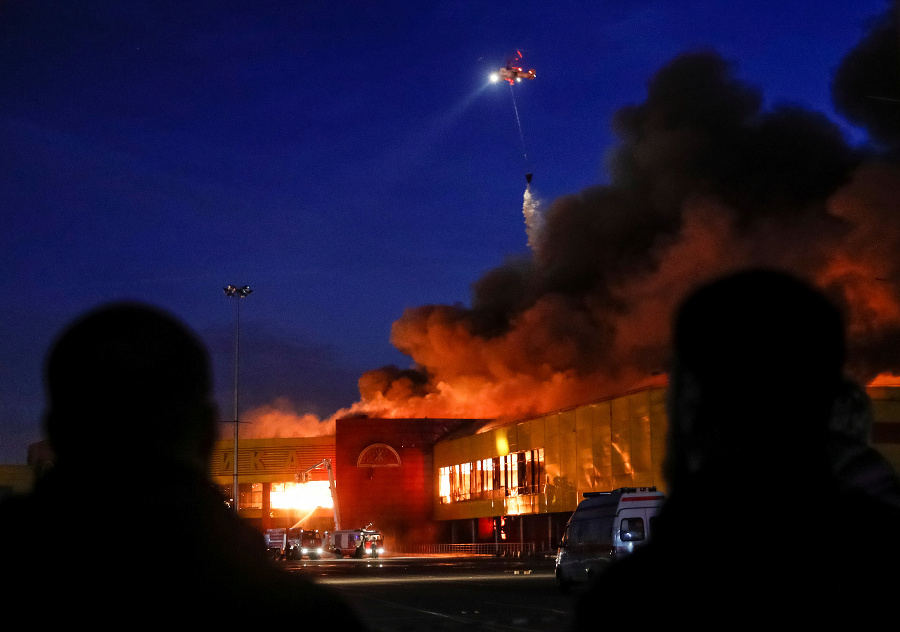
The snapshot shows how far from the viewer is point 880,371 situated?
58500mm

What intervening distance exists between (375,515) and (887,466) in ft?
236

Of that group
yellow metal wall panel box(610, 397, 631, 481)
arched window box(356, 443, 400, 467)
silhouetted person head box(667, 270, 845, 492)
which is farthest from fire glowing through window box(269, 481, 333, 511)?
silhouetted person head box(667, 270, 845, 492)

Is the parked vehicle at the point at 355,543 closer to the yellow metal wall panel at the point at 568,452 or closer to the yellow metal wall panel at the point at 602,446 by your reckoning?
the yellow metal wall panel at the point at 568,452

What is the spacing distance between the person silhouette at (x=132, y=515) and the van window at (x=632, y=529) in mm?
18898

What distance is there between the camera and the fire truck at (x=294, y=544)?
5162 cm

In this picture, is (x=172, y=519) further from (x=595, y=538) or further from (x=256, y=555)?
(x=595, y=538)

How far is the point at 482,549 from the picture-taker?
64000mm

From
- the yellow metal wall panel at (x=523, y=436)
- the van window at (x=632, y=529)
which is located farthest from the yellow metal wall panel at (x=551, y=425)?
the van window at (x=632, y=529)

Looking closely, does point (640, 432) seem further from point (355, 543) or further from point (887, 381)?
point (355, 543)

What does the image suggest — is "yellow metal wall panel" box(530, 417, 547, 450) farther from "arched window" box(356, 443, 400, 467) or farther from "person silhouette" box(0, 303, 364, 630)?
"person silhouette" box(0, 303, 364, 630)

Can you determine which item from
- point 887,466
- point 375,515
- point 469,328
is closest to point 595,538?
point 887,466

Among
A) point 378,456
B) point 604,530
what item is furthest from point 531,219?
point 604,530

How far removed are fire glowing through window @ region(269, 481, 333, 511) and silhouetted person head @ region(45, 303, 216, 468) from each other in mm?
77134

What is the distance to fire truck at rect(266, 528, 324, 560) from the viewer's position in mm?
51622
